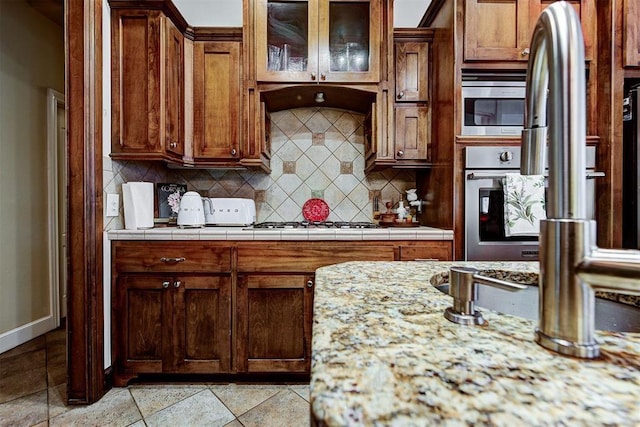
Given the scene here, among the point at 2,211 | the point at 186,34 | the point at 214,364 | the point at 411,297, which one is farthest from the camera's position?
the point at 2,211

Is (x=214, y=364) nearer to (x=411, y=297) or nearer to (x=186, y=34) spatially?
(x=411, y=297)

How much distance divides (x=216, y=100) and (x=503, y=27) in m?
1.80

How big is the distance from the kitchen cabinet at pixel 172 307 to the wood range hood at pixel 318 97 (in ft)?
3.56

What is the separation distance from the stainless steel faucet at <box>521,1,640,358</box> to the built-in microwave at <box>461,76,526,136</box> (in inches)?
66.6

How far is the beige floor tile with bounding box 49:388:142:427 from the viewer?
157cm

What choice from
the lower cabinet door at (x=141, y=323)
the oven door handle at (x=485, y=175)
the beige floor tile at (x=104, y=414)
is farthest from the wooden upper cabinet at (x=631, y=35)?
the beige floor tile at (x=104, y=414)

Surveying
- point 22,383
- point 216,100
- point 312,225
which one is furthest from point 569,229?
point 22,383

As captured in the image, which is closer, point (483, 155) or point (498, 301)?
point (498, 301)

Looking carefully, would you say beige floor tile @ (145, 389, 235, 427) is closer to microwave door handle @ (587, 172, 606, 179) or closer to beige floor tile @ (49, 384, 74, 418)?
A: beige floor tile @ (49, 384, 74, 418)

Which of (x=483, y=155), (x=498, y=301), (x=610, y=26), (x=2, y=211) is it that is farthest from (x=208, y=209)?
(x=610, y=26)

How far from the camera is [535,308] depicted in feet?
2.21

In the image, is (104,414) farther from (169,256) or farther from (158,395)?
(169,256)

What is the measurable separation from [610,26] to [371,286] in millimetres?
2309

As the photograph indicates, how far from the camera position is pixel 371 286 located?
0.67 m
